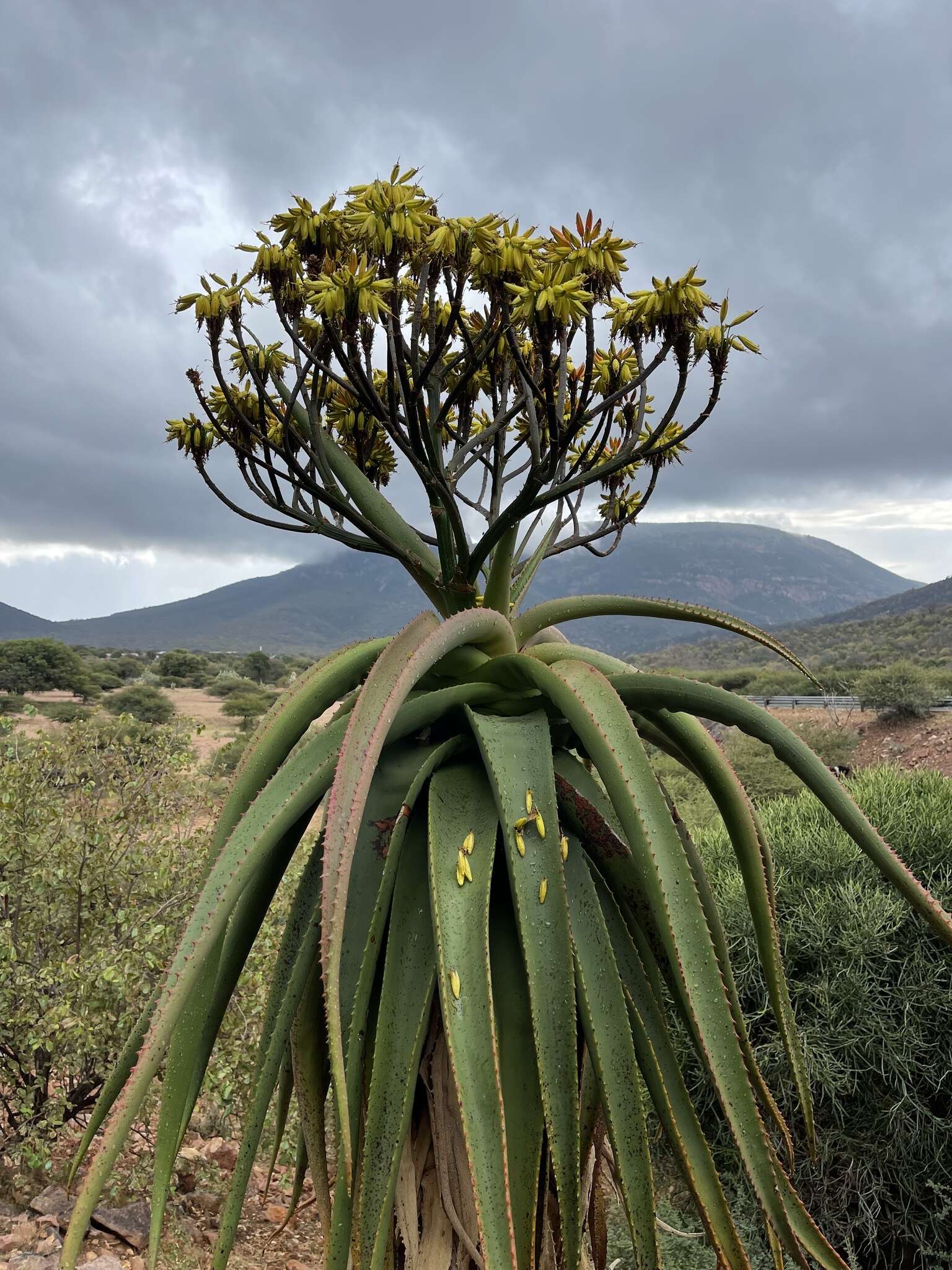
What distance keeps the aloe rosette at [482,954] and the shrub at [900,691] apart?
25252 mm

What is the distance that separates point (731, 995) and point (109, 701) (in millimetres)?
35077

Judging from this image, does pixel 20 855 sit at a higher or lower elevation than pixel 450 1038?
lower

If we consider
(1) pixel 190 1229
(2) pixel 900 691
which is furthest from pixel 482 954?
(2) pixel 900 691

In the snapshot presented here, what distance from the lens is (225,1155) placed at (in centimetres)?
700

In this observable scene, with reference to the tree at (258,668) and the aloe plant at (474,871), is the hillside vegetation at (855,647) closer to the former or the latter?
the tree at (258,668)

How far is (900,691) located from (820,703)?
5.07 meters

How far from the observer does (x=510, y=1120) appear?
6.09 ft

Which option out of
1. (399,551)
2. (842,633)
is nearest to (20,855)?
(399,551)

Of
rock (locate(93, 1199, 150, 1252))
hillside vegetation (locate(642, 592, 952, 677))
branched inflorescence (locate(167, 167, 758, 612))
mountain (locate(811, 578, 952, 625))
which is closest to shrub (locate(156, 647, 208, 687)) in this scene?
hillside vegetation (locate(642, 592, 952, 677))

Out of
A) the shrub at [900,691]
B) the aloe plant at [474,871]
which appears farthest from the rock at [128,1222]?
the shrub at [900,691]

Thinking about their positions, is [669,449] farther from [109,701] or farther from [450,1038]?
[109,701]

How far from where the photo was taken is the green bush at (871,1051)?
587cm

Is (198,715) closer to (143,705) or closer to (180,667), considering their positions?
(143,705)

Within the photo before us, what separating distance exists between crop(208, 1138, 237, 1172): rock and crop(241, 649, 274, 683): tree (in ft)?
156
